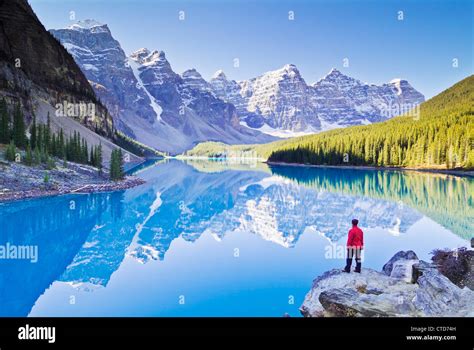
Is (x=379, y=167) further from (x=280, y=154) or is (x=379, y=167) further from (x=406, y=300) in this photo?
(x=406, y=300)

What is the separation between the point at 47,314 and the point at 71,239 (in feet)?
33.8

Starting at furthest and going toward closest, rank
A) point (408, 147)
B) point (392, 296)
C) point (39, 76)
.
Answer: point (39, 76), point (408, 147), point (392, 296)

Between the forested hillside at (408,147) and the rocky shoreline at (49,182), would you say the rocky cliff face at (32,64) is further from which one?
the forested hillside at (408,147)

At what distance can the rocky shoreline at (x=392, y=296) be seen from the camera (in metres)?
7.73

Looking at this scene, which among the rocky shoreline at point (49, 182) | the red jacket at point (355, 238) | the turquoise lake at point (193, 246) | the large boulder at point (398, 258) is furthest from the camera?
the rocky shoreline at point (49, 182)

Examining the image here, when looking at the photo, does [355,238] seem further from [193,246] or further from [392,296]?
[193,246]

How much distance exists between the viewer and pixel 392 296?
838 centimetres

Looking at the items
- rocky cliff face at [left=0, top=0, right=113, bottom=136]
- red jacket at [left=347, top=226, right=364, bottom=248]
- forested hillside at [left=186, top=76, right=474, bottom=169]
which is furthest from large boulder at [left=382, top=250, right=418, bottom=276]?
rocky cliff face at [left=0, top=0, right=113, bottom=136]

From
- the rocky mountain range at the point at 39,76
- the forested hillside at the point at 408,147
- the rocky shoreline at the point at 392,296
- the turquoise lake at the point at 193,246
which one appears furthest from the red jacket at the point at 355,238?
the rocky mountain range at the point at 39,76

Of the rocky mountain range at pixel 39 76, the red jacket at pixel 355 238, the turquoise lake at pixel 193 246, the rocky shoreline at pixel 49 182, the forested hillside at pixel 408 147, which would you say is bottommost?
the turquoise lake at pixel 193 246

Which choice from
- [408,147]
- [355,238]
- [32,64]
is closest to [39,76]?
[32,64]

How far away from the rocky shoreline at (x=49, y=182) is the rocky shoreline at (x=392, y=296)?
28.6 m

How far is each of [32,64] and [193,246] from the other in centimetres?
9286
